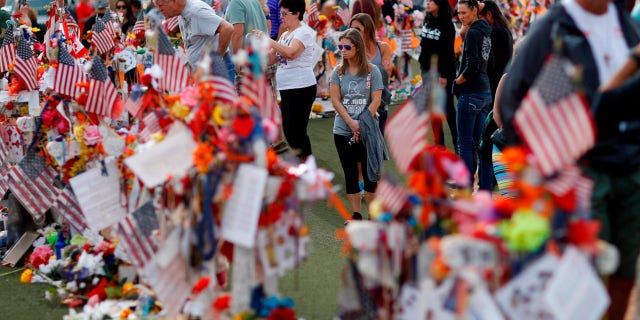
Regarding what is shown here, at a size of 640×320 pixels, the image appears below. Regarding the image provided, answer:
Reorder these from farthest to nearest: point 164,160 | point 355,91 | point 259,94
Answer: point 355,91 < point 164,160 < point 259,94

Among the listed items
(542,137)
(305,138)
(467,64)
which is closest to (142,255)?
(542,137)

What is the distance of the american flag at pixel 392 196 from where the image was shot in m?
3.32

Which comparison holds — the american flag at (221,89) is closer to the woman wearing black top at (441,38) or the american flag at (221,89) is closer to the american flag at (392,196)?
the american flag at (392,196)

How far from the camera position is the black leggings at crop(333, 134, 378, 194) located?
20.8 feet

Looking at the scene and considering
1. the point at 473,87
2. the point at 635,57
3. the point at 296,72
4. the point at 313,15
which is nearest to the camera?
the point at 635,57

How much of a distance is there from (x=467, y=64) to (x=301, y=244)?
3772 millimetres

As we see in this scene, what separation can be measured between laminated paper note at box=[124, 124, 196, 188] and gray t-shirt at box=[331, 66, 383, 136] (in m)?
2.61

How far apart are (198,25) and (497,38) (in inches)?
107

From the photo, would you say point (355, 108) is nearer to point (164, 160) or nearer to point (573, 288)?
point (164, 160)

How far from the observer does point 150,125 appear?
459cm

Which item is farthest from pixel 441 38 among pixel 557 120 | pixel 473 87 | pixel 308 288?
pixel 557 120

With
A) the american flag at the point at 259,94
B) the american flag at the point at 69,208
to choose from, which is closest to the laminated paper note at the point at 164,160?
the american flag at the point at 259,94

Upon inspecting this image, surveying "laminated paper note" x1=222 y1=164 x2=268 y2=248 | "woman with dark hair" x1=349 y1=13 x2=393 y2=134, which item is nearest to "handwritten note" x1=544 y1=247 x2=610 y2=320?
"laminated paper note" x1=222 y1=164 x2=268 y2=248

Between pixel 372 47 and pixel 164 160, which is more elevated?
pixel 164 160
